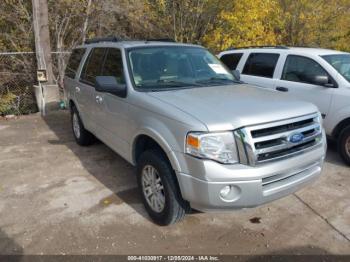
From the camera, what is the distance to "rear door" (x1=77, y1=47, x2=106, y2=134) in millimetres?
4849

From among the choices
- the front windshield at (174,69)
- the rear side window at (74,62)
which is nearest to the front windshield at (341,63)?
the front windshield at (174,69)

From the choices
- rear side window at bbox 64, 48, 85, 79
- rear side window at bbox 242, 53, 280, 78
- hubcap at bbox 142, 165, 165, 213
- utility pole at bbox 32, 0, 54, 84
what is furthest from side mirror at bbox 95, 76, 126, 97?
utility pole at bbox 32, 0, 54, 84

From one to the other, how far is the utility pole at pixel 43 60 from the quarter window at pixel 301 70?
622cm

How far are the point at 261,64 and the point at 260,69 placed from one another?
10 centimetres

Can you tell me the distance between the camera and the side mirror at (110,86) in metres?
Result: 3.70

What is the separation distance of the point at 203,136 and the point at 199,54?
6.92 ft

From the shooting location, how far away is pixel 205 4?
1065 cm

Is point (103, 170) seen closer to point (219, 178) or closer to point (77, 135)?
point (77, 135)

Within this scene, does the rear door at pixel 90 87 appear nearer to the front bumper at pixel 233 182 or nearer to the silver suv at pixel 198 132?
the silver suv at pixel 198 132

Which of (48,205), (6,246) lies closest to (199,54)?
(48,205)

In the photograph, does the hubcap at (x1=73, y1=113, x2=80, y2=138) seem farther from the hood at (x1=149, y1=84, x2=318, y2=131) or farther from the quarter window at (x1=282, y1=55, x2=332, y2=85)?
the quarter window at (x1=282, y1=55, x2=332, y2=85)

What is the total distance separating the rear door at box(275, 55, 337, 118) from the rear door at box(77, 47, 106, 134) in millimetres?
3180

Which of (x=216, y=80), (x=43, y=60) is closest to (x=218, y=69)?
(x=216, y=80)

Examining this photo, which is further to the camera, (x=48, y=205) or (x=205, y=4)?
(x=205, y=4)
